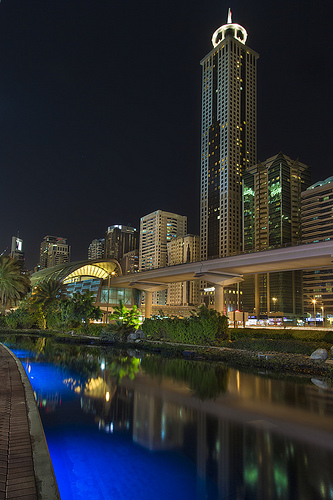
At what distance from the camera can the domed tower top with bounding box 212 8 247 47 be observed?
171m

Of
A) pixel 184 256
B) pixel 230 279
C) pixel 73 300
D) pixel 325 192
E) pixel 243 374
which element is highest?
pixel 325 192

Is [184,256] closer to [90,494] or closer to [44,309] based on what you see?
[44,309]

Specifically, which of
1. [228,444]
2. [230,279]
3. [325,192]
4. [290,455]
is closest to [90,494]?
[228,444]

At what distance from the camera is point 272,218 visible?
154500 millimetres

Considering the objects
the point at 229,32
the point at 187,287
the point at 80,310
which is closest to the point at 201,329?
the point at 80,310

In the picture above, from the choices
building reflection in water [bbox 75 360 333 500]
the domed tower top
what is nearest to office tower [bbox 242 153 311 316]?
the domed tower top

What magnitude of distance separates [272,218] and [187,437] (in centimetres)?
15348

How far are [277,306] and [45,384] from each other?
140 m

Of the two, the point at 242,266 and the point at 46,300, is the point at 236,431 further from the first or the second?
the point at 46,300

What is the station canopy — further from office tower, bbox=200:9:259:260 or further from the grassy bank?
office tower, bbox=200:9:259:260

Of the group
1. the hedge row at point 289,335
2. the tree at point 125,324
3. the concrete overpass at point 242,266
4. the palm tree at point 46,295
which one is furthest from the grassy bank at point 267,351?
the palm tree at point 46,295

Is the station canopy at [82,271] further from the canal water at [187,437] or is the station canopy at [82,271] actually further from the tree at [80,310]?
the canal water at [187,437]

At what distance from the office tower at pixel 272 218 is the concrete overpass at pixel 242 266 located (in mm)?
92103

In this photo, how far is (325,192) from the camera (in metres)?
133
